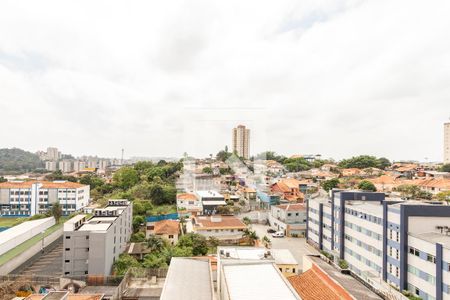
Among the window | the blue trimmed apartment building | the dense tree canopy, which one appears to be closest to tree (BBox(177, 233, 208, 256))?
the blue trimmed apartment building

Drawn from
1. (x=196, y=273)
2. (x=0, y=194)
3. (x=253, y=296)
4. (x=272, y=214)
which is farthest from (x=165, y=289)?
(x=0, y=194)

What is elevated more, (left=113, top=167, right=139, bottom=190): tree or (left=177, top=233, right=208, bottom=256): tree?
(left=113, top=167, right=139, bottom=190): tree

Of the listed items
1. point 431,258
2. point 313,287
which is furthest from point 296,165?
point 313,287

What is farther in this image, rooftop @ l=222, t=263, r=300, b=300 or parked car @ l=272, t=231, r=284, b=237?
parked car @ l=272, t=231, r=284, b=237

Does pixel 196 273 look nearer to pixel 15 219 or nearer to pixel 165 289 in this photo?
pixel 165 289

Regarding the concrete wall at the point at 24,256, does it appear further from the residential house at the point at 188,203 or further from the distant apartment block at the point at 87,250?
the residential house at the point at 188,203

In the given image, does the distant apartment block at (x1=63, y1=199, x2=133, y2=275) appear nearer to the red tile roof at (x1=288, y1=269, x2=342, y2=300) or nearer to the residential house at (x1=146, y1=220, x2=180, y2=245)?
the residential house at (x1=146, y1=220, x2=180, y2=245)

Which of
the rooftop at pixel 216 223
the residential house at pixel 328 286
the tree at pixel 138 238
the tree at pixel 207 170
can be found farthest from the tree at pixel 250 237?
the tree at pixel 207 170
